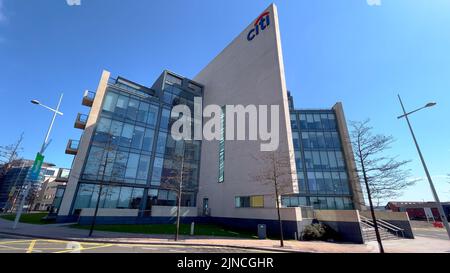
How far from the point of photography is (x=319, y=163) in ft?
112

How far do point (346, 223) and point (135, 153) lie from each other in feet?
83.4

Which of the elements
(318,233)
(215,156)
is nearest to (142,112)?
(215,156)

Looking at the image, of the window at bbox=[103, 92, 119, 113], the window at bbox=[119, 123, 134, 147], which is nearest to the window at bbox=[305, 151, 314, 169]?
the window at bbox=[119, 123, 134, 147]

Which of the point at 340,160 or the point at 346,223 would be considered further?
the point at 340,160

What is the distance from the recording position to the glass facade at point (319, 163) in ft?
104

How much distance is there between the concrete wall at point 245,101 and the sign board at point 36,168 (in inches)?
733

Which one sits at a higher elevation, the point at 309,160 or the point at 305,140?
the point at 305,140

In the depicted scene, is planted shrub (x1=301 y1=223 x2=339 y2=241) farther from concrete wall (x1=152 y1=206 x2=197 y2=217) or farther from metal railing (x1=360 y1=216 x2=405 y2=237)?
concrete wall (x1=152 y1=206 x2=197 y2=217)

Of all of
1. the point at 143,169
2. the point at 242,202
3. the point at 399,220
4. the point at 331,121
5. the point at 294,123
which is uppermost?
the point at 331,121

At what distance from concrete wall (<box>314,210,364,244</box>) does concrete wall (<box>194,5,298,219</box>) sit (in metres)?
4.00

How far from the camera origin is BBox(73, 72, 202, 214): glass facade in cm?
2289

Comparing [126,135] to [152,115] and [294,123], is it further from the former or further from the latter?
[294,123]

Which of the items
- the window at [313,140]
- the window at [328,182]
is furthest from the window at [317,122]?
the window at [328,182]
